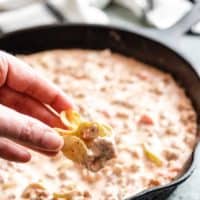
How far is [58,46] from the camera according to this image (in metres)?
2.07

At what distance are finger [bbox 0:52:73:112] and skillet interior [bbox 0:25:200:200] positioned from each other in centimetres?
41

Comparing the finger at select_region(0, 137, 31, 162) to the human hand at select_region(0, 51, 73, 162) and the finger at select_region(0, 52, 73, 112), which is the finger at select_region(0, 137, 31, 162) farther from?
the finger at select_region(0, 52, 73, 112)

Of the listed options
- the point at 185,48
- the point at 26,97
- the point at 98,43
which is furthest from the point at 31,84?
the point at 185,48

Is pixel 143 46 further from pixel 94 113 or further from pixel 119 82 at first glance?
pixel 94 113

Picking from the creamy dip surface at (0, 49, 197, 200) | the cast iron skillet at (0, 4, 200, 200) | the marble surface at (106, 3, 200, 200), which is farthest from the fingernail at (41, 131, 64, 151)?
the cast iron skillet at (0, 4, 200, 200)

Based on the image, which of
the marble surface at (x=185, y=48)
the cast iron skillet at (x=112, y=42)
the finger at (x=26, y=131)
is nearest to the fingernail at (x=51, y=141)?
the finger at (x=26, y=131)

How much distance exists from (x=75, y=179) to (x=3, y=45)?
62cm

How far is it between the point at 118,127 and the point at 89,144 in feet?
0.99

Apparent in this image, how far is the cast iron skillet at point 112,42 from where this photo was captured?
192cm

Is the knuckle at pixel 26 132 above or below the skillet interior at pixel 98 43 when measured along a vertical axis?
above

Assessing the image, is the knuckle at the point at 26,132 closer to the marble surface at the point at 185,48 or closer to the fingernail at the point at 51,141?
the fingernail at the point at 51,141

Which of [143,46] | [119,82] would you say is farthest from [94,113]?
[143,46]

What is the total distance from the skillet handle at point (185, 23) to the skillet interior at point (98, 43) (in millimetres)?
→ 145

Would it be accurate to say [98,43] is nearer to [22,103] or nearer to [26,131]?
[22,103]
